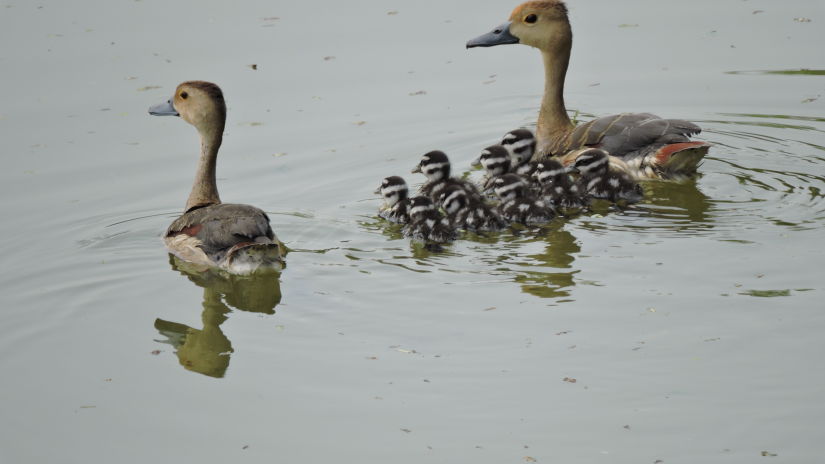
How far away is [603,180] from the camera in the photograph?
9125 mm

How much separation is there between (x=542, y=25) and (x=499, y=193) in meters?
1.98

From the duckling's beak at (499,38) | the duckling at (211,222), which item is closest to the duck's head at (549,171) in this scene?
the duckling's beak at (499,38)

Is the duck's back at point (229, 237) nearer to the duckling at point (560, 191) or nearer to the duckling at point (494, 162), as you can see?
the duckling at point (494, 162)

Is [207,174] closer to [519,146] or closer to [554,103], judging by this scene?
[519,146]

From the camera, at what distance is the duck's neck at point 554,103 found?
10250mm

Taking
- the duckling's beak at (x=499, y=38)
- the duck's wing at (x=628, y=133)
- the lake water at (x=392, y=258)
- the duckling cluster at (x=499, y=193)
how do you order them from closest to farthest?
the lake water at (x=392, y=258) → the duckling cluster at (x=499, y=193) → the duck's wing at (x=628, y=133) → the duckling's beak at (x=499, y=38)

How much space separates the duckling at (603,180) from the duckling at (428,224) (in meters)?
1.29

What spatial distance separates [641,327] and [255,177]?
4.23 meters

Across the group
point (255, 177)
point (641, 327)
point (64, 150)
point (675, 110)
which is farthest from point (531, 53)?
point (641, 327)

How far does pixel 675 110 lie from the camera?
1129 cm

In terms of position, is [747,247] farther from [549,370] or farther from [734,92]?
[734,92]

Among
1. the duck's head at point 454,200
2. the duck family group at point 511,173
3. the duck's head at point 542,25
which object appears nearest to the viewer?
the duck family group at point 511,173

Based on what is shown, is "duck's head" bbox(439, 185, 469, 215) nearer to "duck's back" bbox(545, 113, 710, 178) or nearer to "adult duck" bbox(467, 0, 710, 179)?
"adult duck" bbox(467, 0, 710, 179)

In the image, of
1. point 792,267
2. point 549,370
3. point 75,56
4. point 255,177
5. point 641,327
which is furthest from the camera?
point 75,56
